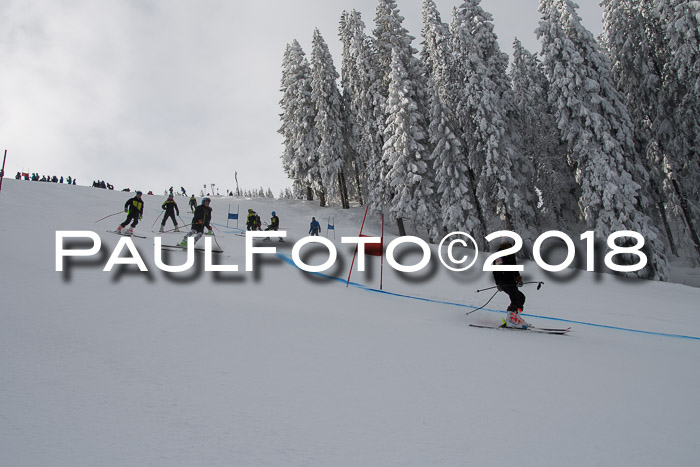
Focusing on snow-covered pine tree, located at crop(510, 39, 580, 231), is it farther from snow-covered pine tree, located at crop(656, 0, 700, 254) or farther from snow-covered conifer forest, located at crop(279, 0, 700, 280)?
snow-covered pine tree, located at crop(656, 0, 700, 254)

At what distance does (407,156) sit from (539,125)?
10.4 meters

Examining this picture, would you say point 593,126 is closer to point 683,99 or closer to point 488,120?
point 488,120

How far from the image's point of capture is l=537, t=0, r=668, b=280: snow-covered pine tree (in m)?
20.2

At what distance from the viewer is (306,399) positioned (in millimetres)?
3482

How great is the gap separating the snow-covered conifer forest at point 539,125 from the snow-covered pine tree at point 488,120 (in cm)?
9

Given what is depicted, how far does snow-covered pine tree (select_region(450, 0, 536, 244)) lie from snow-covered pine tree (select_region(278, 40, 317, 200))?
15.2 m

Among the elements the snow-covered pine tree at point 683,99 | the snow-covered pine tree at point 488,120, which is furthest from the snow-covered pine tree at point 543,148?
the snow-covered pine tree at point 683,99

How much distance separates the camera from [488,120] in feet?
81.0

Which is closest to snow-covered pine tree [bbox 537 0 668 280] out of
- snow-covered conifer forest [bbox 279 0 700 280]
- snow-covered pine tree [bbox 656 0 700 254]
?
snow-covered conifer forest [bbox 279 0 700 280]

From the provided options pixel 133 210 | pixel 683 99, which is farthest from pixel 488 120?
pixel 133 210

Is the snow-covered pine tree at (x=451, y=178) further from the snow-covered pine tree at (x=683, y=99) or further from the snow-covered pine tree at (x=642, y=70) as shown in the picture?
the snow-covered pine tree at (x=683, y=99)

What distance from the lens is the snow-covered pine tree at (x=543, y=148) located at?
28109 millimetres

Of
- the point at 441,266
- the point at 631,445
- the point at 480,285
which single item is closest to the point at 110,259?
the point at 631,445

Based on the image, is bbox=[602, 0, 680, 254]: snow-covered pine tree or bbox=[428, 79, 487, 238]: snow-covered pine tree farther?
bbox=[428, 79, 487, 238]: snow-covered pine tree
